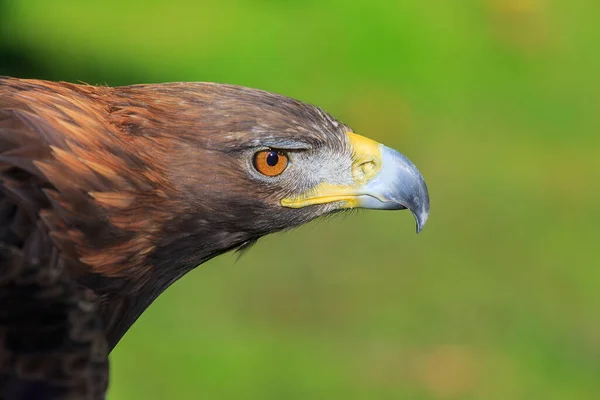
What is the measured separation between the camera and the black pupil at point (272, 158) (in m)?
3.29

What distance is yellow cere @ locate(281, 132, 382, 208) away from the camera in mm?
3400

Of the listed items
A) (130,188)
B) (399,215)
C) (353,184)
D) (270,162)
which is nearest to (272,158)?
(270,162)

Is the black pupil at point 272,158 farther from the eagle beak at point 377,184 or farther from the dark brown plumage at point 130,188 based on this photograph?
the eagle beak at point 377,184

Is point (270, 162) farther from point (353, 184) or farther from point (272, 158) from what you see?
point (353, 184)

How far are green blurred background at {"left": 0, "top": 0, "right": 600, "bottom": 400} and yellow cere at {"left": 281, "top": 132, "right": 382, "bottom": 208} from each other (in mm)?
3326

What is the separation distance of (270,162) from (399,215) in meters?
4.96

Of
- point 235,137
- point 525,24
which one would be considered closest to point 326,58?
point 525,24

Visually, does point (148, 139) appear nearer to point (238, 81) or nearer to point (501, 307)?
point (501, 307)

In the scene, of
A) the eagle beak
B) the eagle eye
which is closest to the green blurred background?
the eagle beak

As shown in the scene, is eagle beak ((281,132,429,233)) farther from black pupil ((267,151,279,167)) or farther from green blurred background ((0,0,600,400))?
green blurred background ((0,0,600,400))

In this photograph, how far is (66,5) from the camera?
30.4ft

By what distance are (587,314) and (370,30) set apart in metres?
3.73

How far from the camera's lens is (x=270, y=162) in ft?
10.9

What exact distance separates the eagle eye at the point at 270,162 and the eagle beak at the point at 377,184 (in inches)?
7.1
